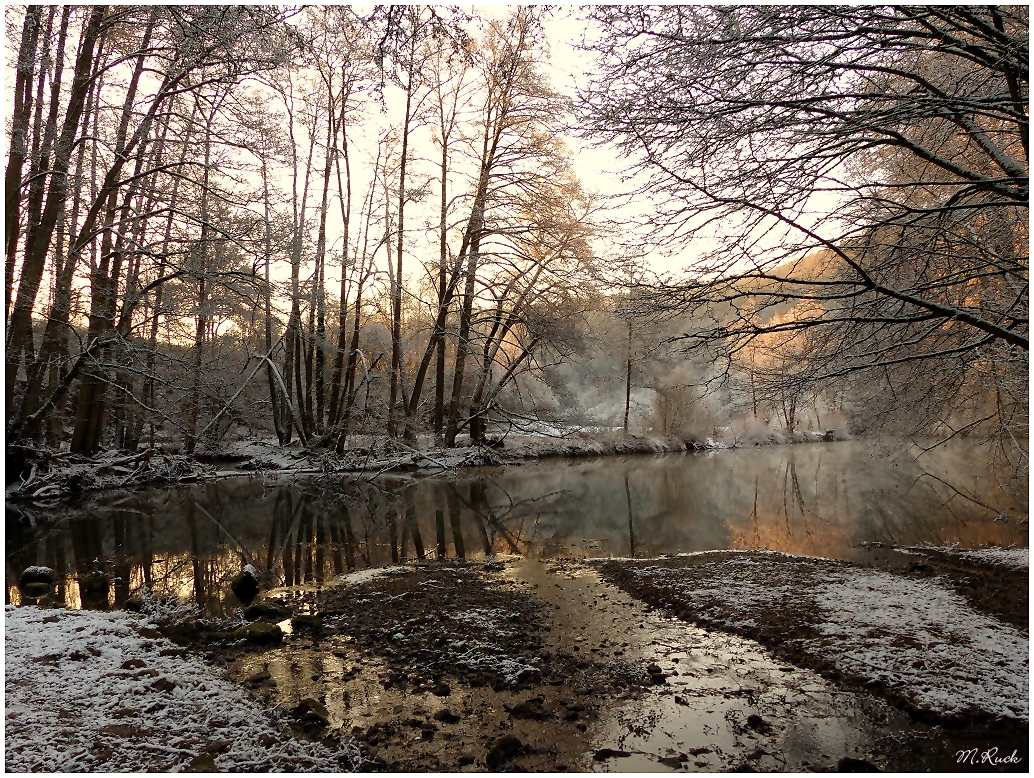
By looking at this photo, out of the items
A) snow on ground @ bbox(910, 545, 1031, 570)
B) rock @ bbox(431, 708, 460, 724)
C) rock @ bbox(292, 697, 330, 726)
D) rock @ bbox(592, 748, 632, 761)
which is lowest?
snow on ground @ bbox(910, 545, 1031, 570)

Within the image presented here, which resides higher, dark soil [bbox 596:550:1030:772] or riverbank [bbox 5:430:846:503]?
riverbank [bbox 5:430:846:503]

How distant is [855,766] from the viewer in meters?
3.08

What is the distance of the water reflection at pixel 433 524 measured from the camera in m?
7.30

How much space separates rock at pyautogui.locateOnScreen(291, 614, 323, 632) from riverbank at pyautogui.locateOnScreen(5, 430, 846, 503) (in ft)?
30.4

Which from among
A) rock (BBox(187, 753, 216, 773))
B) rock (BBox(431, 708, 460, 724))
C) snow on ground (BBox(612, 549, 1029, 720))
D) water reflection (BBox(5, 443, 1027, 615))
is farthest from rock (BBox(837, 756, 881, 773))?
water reflection (BBox(5, 443, 1027, 615))

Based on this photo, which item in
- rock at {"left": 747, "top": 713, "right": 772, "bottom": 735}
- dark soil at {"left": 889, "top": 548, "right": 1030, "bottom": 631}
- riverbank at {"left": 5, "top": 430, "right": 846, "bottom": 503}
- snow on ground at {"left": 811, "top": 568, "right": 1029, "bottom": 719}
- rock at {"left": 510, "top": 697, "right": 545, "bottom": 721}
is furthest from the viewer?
riverbank at {"left": 5, "top": 430, "right": 846, "bottom": 503}

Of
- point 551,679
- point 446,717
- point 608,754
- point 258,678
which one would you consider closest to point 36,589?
point 258,678

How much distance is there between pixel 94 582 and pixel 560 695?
5.89 metres

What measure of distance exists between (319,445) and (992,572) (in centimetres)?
1514

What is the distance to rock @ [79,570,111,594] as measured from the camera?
628 centimetres

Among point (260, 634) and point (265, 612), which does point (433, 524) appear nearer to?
point (265, 612)

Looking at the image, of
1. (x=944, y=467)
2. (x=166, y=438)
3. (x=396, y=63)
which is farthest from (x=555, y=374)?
(x=396, y=63)

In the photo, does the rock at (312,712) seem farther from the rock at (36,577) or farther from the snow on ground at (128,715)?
the rock at (36,577)

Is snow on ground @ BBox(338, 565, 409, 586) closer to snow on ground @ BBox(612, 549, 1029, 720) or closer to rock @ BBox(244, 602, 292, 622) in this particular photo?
rock @ BBox(244, 602, 292, 622)
